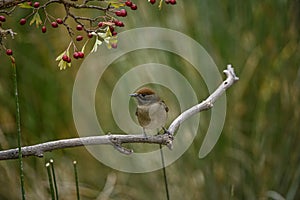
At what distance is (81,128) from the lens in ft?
6.45

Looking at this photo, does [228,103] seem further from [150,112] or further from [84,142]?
[84,142]

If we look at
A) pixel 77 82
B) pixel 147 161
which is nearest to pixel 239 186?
pixel 147 161

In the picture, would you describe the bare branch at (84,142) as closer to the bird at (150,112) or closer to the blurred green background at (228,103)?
the bird at (150,112)

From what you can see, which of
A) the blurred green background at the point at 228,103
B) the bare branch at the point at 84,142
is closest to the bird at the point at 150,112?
the bare branch at the point at 84,142

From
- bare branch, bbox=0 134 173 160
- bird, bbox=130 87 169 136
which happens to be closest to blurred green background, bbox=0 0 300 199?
bird, bbox=130 87 169 136

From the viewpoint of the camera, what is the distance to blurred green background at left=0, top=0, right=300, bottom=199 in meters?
1.87

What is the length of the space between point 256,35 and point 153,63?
33 cm

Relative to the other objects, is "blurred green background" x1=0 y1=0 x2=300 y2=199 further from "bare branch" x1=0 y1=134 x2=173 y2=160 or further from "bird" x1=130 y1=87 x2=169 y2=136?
"bare branch" x1=0 y1=134 x2=173 y2=160

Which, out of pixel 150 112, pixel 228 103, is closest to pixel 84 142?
pixel 150 112

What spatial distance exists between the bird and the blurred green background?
30.8 inches

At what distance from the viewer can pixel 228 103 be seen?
1904mm

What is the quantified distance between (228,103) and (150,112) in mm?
887

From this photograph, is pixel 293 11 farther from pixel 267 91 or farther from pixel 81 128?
pixel 81 128

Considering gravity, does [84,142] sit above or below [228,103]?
below
